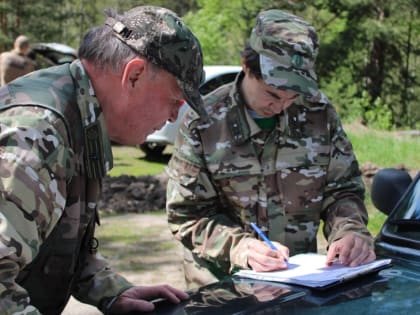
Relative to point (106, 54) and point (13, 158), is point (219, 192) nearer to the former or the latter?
point (106, 54)

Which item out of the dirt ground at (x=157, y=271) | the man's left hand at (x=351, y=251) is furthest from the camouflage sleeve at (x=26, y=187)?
the dirt ground at (x=157, y=271)

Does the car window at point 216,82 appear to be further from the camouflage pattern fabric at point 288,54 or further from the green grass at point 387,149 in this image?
the camouflage pattern fabric at point 288,54

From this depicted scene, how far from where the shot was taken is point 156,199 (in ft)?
26.2

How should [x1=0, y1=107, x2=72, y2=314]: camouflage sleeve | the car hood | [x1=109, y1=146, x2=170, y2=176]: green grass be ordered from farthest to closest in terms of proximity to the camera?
1. [x1=109, y1=146, x2=170, y2=176]: green grass
2. the car hood
3. [x1=0, y1=107, x2=72, y2=314]: camouflage sleeve

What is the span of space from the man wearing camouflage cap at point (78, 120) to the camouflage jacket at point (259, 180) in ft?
2.24

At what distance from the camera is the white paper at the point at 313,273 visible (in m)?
1.98

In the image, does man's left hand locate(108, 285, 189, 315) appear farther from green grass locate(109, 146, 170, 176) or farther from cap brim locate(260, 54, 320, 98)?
green grass locate(109, 146, 170, 176)

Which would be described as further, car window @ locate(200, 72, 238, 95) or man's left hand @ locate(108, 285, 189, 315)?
car window @ locate(200, 72, 238, 95)

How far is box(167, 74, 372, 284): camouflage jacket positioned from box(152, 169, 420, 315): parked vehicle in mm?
183

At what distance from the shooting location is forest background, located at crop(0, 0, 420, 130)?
19250 millimetres

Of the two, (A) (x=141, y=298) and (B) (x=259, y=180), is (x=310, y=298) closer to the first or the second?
(A) (x=141, y=298)

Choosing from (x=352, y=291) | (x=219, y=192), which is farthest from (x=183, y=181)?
(x=352, y=291)

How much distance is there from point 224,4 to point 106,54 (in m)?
21.3

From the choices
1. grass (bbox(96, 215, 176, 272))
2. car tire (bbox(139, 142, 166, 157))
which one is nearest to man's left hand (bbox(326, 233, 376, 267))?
grass (bbox(96, 215, 176, 272))
